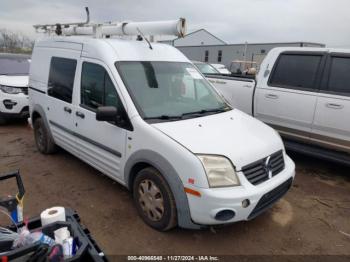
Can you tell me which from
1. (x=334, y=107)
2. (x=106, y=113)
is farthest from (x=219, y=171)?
(x=334, y=107)

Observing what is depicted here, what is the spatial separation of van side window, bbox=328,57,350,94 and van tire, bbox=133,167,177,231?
3190 mm

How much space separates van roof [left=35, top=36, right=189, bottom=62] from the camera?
11.4 ft

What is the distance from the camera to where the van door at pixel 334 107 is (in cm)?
423

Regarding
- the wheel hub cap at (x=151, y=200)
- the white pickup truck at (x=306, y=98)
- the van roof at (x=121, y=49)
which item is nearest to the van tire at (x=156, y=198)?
the wheel hub cap at (x=151, y=200)

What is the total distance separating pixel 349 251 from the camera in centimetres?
293

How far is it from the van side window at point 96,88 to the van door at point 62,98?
320mm

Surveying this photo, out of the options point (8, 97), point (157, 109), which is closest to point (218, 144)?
point (157, 109)

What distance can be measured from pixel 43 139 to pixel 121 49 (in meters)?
2.55

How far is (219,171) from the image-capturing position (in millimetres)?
2598

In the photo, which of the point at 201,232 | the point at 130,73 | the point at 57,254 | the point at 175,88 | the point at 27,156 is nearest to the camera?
the point at 57,254

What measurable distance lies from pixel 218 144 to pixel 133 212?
1.43 m

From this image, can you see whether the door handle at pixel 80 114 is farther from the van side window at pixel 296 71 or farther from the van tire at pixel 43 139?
the van side window at pixel 296 71

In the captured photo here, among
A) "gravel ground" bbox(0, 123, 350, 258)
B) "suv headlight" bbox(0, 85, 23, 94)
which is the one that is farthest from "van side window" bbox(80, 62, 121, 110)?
"suv headlight" bbox(0, 85, 23, 94)

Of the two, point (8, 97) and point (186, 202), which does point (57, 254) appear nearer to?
point (186, 202)
